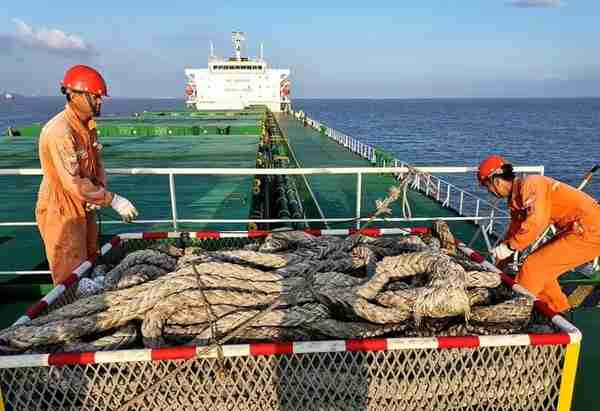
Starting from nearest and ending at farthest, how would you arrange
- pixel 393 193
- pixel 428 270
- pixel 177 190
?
pixel 428 270, pixel 393 193, pixel 177 190

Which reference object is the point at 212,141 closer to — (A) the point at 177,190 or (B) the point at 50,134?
(A) the point at 177,190

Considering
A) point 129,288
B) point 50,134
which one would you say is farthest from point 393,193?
point 50,134

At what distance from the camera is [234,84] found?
135ft

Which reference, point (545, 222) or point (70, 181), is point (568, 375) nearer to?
point (545, 222)

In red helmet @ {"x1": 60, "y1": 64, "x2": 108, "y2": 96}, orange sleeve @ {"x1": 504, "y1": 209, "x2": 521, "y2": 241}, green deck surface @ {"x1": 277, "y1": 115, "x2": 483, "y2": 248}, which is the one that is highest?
red helmet @ {"x1": 60, "y1": 64, "x2": 108, "y2": 96}

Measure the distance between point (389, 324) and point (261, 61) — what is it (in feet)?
137

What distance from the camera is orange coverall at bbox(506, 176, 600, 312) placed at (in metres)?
3.40

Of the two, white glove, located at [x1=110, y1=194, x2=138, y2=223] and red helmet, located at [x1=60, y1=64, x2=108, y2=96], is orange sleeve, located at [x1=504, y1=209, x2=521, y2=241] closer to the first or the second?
white glove, located at [x1=110, y1=194, x2=138, y2=223]

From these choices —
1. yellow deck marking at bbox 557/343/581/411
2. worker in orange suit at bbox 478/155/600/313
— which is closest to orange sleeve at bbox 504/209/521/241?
worker in orange suit at bbox 478/155/600/313

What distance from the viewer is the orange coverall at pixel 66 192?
323 cm

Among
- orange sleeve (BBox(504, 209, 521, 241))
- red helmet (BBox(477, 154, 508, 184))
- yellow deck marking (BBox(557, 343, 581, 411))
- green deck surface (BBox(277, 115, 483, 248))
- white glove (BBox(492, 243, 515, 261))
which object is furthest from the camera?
green deck surface (BBox(277, 115, 483, 248))

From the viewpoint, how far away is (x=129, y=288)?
2.64 metres

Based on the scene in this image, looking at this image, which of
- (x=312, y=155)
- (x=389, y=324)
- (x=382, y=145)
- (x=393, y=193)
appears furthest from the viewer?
(x=382, y=145)

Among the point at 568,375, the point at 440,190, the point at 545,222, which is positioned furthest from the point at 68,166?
the point at 440,190
